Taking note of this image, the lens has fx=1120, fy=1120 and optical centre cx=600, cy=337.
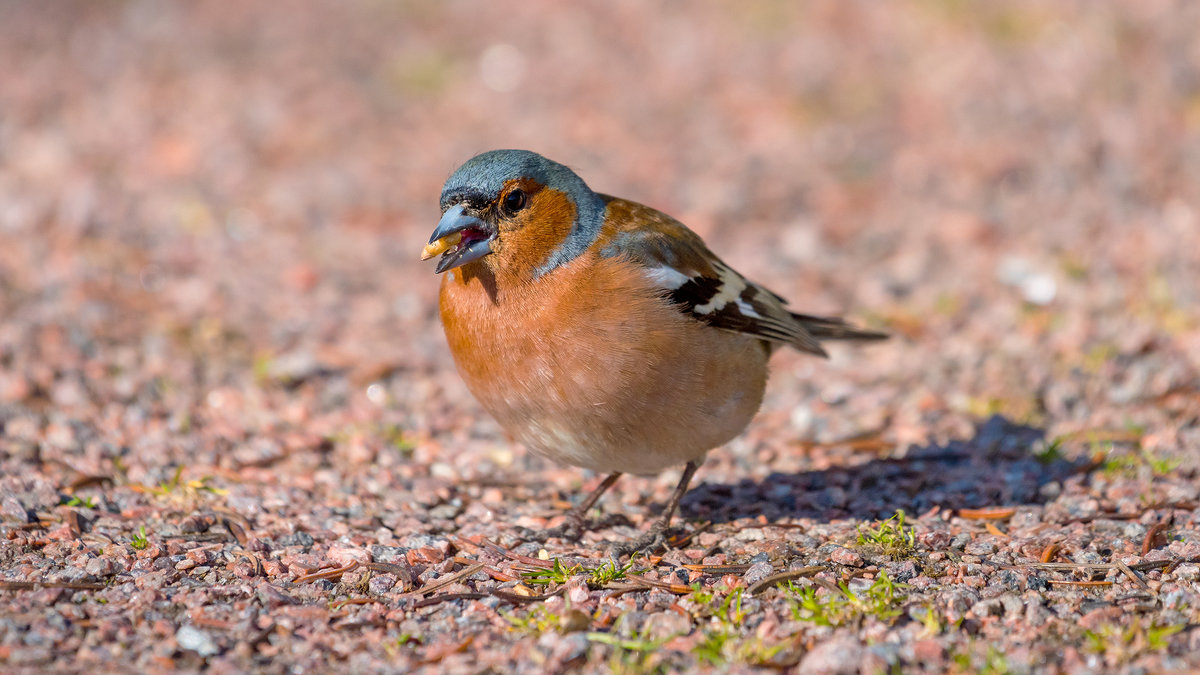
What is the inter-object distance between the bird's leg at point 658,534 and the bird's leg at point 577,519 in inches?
10.3

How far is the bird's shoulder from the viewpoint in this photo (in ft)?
14.6

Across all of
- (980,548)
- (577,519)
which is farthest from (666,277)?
(980,548)

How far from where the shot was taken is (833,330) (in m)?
5.52

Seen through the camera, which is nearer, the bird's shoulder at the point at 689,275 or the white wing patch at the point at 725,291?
the bird's shoulder at the point at 689,275

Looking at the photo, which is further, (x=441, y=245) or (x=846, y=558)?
(x=441, y=245)

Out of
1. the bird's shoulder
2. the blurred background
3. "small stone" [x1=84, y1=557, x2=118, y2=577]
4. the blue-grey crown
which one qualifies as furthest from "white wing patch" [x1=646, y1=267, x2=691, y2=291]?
"small stone" [x1=84, y1=557, x2=118, y2=577]

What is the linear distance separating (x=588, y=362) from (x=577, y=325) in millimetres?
147

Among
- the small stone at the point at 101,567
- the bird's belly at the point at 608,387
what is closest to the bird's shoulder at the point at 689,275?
the bird's belly at the point at 608,387

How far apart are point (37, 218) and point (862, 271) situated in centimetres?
570

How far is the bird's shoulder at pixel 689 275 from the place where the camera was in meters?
4.44

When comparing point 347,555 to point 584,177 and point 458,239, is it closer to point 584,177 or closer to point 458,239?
point 458,239

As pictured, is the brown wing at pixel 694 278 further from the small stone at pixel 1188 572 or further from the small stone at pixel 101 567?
the small stone at pixel 101 567

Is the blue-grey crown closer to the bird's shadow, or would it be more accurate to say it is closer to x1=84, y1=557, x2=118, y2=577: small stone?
the bird's shadow

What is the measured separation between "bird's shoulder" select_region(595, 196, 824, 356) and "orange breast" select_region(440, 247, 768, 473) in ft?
0.30
